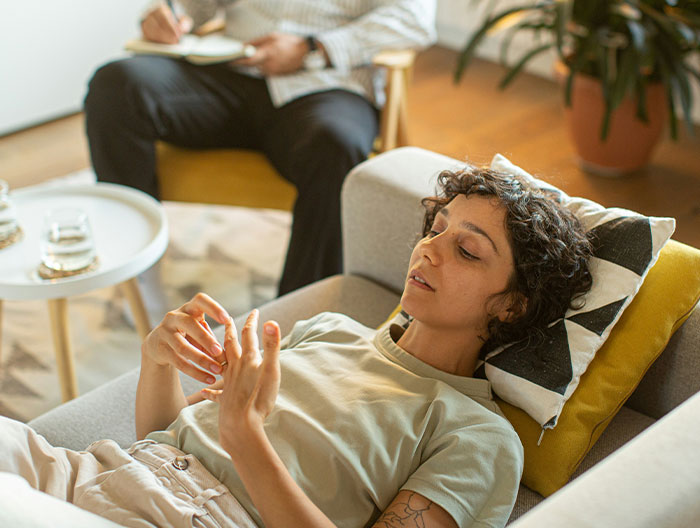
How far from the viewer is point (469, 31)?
4.13 metres

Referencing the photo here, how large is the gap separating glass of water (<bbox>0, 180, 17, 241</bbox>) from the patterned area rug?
44 centimetres

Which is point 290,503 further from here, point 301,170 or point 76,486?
point 301,170

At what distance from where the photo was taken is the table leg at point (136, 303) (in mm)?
1802

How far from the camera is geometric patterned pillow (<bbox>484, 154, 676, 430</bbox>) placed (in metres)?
1.13

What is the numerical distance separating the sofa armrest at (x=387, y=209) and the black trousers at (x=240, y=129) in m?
0.31

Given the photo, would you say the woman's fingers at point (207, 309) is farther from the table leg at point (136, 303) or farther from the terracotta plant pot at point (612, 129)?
the terracotta plant pot at point (612, 129)

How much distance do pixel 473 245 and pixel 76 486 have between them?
0.66 meters

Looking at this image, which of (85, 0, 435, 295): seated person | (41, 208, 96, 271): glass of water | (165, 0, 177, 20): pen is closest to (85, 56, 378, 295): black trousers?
(85, 0, 435, 295): seated person

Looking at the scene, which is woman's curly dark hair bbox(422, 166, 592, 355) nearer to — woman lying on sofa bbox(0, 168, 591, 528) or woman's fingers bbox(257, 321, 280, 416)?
woman lying on sofa bbox(0, 168, 591, 528)

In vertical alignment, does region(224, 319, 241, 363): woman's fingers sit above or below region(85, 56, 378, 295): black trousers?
above

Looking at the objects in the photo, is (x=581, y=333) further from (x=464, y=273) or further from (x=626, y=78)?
(x=626, y=78)

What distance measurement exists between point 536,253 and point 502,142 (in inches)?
86.5

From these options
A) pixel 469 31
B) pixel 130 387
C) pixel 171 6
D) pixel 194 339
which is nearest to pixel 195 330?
pixel 194 339

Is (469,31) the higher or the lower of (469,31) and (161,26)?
the lower
